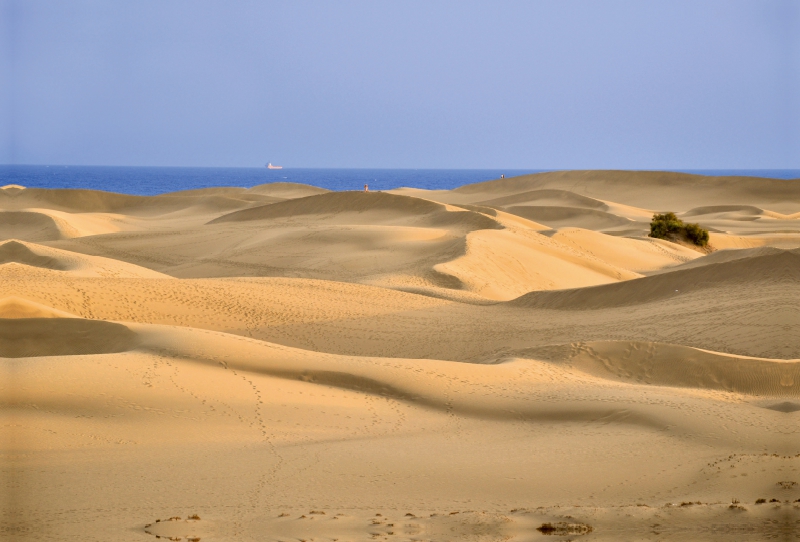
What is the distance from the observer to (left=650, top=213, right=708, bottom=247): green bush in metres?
31.9

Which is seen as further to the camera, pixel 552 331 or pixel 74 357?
pixel 552 331

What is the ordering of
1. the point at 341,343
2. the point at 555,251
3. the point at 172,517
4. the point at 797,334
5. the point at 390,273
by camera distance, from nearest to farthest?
1. the point at 172,517
2. the point at 797,334
3. the point at 341,343
4. the point at 390,273
5. the point at 555,251

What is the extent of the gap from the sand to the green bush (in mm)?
13733

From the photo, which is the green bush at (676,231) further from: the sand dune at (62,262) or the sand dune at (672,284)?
the sand dune at (62,262)

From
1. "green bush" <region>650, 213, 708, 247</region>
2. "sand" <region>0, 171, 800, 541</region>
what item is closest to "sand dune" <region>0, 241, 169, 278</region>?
"sand" <region>0, 171, 800, 541</region>

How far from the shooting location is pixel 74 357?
29.4 feet

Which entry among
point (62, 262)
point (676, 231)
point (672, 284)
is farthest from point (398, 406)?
point (676, 231)

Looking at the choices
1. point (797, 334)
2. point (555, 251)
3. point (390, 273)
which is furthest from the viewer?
point (555, 251)

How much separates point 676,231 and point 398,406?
84.3 feet

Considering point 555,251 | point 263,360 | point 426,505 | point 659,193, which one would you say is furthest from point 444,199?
point 426,505

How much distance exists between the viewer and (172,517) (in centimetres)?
564

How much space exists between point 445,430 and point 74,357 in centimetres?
395

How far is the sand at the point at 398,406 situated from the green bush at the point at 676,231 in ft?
45.1

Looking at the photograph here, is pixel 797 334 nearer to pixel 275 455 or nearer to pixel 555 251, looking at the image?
pixel 275 455
